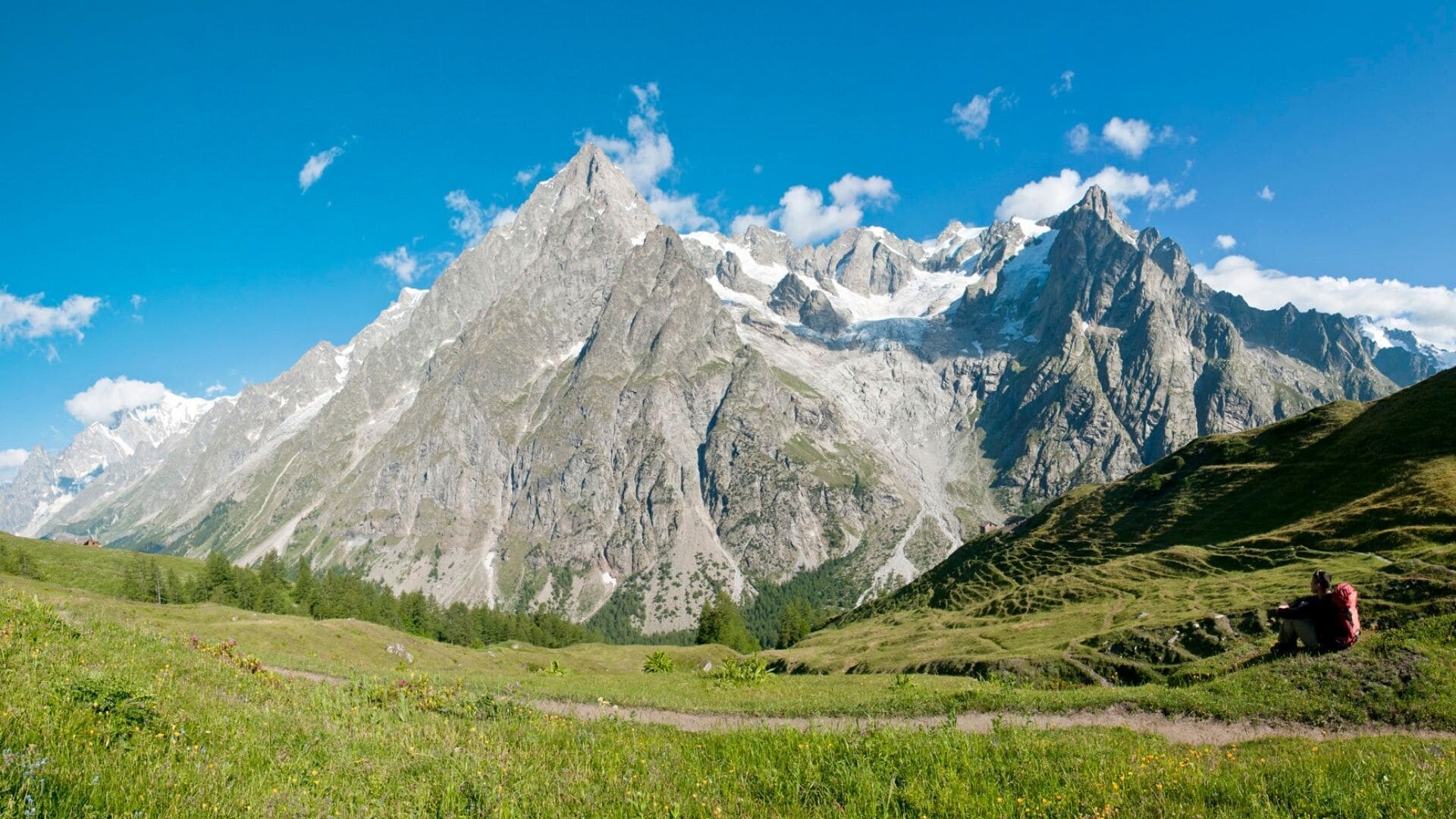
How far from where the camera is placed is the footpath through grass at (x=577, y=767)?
677 centimetres

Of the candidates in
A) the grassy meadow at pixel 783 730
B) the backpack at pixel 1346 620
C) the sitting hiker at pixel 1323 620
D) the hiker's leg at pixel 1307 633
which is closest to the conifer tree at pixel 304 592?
the grassy meadow at pixel 783 730

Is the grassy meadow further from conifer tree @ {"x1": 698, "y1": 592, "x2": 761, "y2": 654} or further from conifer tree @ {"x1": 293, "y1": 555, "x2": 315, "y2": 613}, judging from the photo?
conifer tree @ {"x1": 293, "y1": 555, "x2": 315, "y2": 613}

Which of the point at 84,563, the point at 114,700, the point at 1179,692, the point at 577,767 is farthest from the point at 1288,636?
the point at 84,563

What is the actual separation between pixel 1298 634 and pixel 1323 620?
841 millimetres

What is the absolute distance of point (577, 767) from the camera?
8.70 metres

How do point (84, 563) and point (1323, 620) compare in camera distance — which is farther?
point (84, 563)

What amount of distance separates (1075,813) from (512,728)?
8575 mm

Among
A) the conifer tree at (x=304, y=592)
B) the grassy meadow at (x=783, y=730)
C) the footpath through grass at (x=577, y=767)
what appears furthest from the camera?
the conifer tree at (x=304, y=592)

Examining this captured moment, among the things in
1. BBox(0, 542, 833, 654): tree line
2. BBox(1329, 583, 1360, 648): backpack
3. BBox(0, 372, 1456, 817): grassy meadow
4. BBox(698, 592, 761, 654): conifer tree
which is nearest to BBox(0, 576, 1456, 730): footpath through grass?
BBox(0, 372, 1456, 817): grassy meadow

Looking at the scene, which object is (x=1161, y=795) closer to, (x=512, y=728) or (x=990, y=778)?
(x=990, y=778)

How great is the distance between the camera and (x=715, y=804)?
7430 mm

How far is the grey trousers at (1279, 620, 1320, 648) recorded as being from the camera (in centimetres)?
1864

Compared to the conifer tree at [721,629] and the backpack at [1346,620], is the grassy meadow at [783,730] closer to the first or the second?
the backpack at [1346,620]

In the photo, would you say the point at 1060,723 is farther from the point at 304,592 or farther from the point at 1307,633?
the point at 304,592
